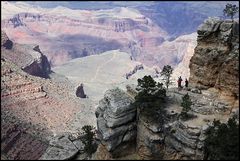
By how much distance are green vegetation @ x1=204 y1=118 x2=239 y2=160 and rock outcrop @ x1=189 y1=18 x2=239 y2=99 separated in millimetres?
7925

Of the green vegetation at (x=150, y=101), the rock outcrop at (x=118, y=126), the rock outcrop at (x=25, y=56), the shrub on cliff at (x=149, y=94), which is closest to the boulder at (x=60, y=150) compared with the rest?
the rock outcrop at (x=118, y=126)

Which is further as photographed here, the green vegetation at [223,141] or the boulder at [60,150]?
the boulder at [60,150]

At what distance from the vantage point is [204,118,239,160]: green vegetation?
59.0 m

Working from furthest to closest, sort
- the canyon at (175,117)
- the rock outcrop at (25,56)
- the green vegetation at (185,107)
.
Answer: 1. the rock outcrop at (25,56)
2. the green vegetation at (185,107)
3. the canyon at (175,117)

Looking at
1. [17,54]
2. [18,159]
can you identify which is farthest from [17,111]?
[17,54]

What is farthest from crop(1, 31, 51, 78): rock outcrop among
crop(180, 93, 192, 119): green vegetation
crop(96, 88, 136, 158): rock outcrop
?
crop(180, 93, 192, 119): green vegetation

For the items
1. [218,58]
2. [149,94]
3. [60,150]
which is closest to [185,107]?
[149,94]

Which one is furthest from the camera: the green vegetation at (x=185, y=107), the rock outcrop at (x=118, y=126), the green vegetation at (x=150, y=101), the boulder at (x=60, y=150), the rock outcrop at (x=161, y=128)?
the boulder at (x=60, y=150)

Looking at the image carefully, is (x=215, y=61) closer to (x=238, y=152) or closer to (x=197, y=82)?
(x=197, y=82)

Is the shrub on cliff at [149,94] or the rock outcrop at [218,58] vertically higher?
the rock outcrop at [218,58]

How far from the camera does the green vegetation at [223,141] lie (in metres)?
59.0

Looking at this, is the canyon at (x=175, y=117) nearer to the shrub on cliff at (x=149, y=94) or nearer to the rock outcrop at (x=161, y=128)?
the rock outcrop at (x=161, y=128)

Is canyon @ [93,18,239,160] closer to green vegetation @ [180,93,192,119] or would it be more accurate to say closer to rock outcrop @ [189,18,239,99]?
rock outcrop @ [189,18,239,99]

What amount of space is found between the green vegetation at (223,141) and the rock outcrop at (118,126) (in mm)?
11856
